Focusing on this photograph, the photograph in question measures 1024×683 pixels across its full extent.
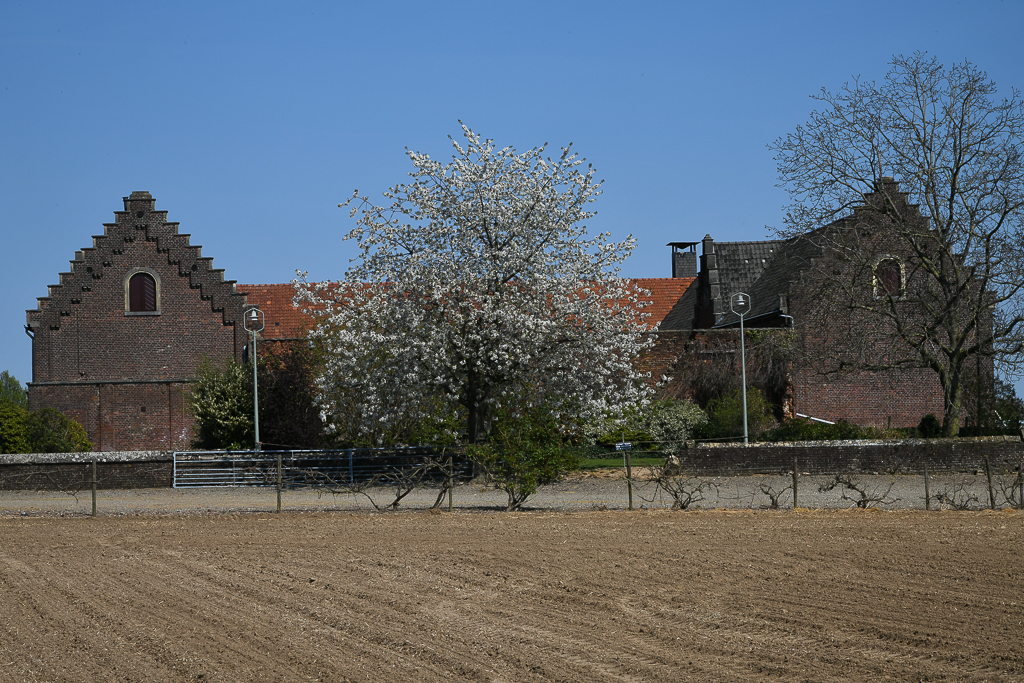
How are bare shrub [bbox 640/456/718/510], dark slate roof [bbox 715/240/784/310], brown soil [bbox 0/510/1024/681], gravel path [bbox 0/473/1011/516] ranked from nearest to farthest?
brown soil [bbox 0/510/1024/681] < bare shrub [bbox 640/456/718/510] < gravel path [bbox 0/473/1011/516] < dark slate roof [bbox 715/240/784/310]

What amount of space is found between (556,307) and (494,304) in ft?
5.78

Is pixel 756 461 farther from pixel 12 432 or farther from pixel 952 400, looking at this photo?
pixel 12 432

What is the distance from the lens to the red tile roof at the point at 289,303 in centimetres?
3847

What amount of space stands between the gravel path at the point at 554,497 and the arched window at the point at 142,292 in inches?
588

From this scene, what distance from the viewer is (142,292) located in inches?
1468

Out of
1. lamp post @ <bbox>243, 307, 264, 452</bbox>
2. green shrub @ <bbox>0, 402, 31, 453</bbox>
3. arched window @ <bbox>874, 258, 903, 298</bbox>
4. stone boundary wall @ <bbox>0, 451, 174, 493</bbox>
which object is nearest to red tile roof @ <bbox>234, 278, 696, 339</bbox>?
lamp post @ <bbox>243, 307, 264, 452</bbox>

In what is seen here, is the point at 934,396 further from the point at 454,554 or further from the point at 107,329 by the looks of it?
the point at 107,329

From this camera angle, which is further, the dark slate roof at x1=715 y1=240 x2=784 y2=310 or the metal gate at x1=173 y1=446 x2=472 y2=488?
the dark slate roof at x1=715 y1=240 x2=784 y2=310

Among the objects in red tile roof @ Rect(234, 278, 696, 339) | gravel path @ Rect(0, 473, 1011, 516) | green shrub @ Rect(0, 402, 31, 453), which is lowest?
gravel path @ Rect(0, 473, 1011, 516)

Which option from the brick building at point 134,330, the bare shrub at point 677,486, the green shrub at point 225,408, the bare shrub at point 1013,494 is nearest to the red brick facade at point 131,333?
the brick building at point 134,330

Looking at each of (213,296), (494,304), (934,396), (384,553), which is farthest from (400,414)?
(934,396)

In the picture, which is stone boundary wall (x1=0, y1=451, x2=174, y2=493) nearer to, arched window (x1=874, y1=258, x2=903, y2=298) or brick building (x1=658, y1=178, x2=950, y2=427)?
brick building (x1=658, y1=178, x2=950, y2=427)

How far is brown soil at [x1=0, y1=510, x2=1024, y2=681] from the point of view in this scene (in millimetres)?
6762

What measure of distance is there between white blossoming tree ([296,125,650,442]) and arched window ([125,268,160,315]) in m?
14.6
